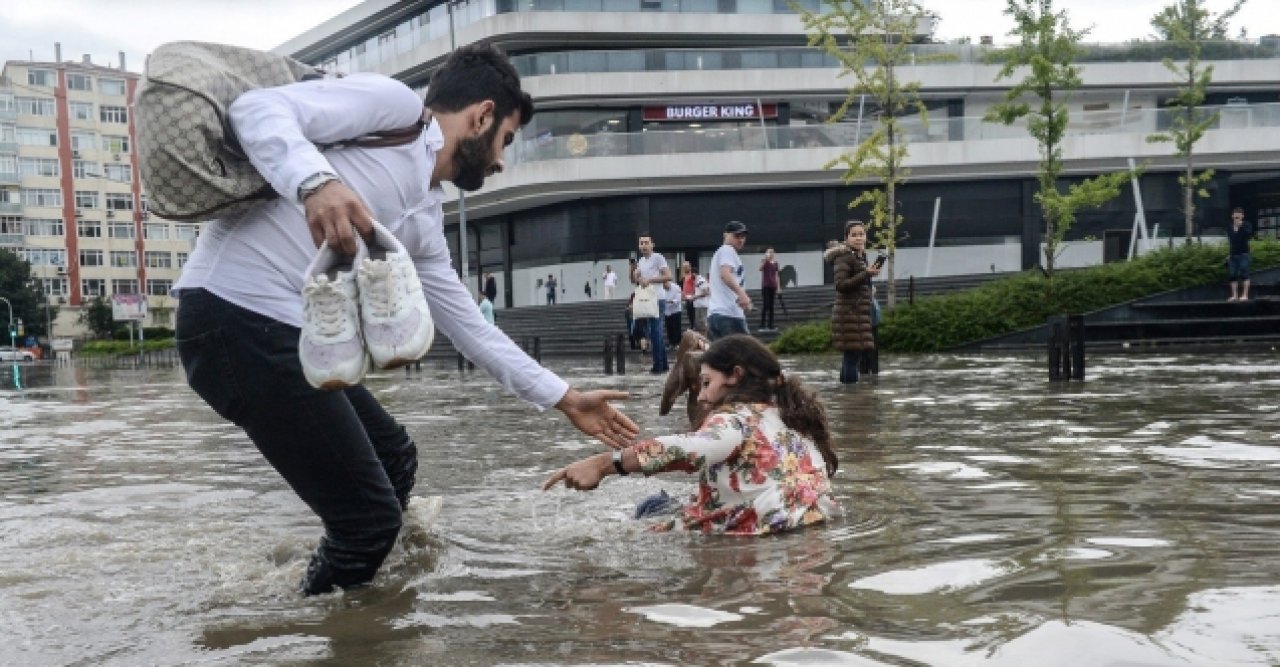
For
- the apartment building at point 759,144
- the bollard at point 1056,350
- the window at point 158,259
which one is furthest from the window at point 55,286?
the bollard at point 1056,350

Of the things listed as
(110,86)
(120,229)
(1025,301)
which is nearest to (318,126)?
(1025,301)

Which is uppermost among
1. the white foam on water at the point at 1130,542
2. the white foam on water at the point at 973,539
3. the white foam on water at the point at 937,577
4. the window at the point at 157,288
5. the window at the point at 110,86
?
the window at the point at 110,86

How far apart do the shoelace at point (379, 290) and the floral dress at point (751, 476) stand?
1.83m

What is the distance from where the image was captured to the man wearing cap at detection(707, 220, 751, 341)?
12141 mm

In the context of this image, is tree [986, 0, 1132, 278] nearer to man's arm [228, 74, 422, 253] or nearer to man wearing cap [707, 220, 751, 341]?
man wearing cap [707, 220, 751, 341]

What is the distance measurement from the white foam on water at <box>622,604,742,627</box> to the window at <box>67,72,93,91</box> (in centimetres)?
11859

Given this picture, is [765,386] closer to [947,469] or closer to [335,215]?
[947,469]

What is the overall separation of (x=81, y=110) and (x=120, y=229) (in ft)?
36.8

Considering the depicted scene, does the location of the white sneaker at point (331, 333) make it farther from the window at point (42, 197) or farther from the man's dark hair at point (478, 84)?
the window at point (42, 197)

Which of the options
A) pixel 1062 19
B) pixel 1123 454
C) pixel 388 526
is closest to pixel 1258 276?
pixel 1062 19

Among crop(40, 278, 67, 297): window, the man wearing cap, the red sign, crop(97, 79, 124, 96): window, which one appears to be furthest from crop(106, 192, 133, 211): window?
the man wearing cap

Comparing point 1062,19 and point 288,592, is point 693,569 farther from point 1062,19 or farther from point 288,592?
point 1062,19

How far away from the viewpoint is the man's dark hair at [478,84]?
3.64 meters

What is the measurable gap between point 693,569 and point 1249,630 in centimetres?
179
